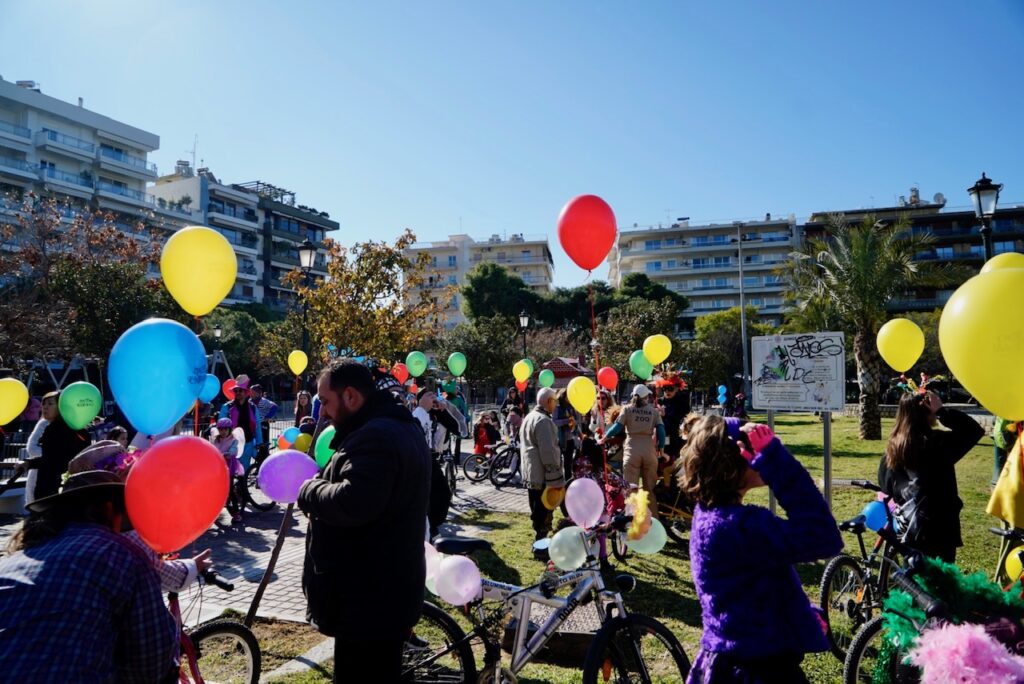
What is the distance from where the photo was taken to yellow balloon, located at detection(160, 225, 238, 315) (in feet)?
14.0

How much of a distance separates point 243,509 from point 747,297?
2933 inches

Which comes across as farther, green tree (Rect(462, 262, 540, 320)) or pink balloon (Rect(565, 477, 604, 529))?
green tree (Rect(462, 262, 540, 320))

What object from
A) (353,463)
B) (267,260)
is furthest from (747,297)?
(353,463)

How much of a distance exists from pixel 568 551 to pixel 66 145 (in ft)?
182

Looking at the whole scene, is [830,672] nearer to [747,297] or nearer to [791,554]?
[791,554]

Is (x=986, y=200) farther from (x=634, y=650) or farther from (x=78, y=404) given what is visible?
(x=78, y=404)

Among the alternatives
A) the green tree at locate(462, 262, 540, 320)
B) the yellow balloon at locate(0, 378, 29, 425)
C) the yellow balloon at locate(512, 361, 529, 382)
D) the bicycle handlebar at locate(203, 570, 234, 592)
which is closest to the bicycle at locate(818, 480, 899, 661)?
the bicycle handlebar at locate(203, 570, 234, 592)

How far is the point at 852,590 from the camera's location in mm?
4539

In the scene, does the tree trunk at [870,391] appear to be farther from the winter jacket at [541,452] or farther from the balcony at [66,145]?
the balcony at [66,145]

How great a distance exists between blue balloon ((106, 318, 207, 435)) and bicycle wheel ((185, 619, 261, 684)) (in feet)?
4.06

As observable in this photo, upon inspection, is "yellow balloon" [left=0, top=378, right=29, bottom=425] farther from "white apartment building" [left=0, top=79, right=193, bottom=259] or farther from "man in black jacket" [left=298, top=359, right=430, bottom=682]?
"white apartment building" [left=0, top=79, right=193, bottom=259]

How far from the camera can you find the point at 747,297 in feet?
249

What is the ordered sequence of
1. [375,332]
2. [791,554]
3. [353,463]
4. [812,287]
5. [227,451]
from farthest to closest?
1. [812,287]
2. [375,332]
3. [227,451]
4. [353,463]
5. [791,554]

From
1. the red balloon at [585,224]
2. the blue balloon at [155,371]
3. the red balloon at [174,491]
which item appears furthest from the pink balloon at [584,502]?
the red balloon at [585,224]
